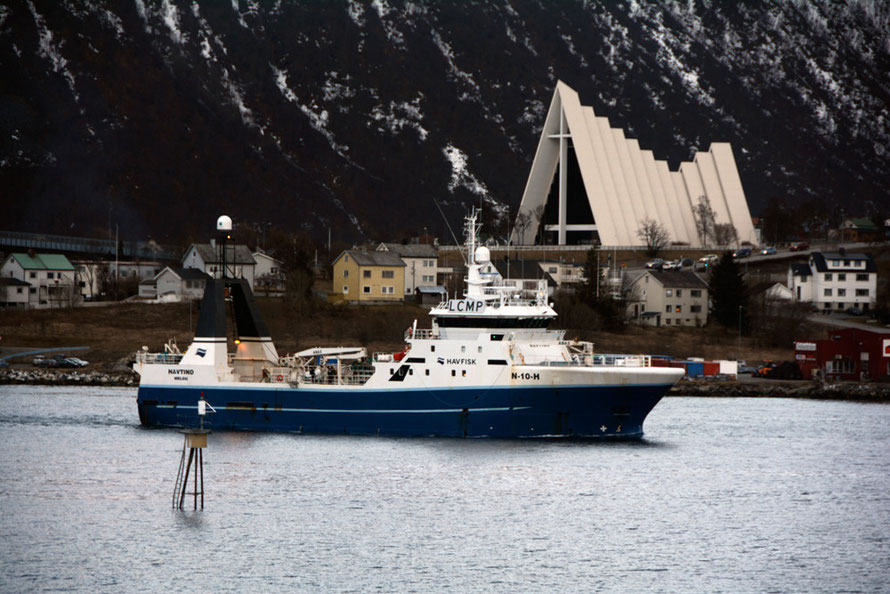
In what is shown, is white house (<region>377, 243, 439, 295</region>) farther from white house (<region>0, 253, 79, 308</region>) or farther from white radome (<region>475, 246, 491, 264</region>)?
white radome (<region>475, 246, 491, 264</region>)

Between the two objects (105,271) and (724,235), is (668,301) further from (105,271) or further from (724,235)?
(105,271)

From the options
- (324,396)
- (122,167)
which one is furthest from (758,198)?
(324,396)

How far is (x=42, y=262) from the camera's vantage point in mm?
93438

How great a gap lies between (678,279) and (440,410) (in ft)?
153

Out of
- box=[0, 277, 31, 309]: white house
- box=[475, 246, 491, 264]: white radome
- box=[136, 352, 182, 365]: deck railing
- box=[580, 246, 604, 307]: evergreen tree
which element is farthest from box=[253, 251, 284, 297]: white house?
box=[475, 246, 491, 264]: white radome

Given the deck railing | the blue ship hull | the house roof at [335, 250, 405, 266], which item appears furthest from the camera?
the house roof at [335, 250, 405, 266]

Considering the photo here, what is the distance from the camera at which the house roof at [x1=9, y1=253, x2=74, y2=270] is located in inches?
3605

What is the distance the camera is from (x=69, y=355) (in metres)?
72.6

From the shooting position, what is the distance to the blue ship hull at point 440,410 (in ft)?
143

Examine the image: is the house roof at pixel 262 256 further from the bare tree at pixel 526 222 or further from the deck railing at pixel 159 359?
the deck railing at pixel 159 359

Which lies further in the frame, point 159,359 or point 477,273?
point 159,359

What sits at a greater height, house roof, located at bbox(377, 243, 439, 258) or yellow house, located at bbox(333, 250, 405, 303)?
house roof, located at bbox(377, 243, 439, 258)

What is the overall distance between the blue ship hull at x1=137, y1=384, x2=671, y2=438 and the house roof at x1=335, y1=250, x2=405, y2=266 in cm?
4124

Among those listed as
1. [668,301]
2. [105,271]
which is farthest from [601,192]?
[105,271]
